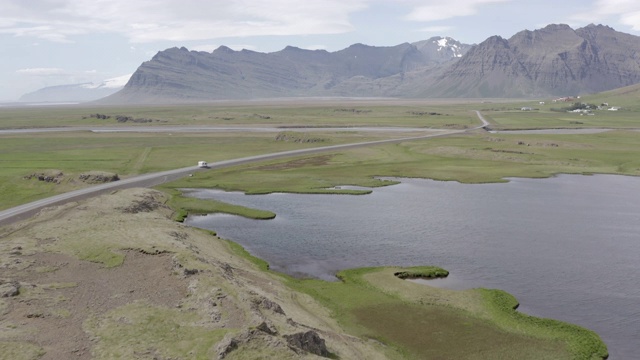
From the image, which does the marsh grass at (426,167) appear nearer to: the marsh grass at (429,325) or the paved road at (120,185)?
the paved road at (120,185)

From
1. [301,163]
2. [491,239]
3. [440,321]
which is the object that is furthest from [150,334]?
[301,163]

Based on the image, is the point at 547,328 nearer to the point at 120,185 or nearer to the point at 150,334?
the point at 150,334

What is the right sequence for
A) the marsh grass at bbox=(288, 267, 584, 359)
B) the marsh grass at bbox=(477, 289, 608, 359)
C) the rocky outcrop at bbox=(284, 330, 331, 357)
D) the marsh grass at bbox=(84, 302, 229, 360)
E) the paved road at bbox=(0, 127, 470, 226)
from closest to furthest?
the marsh grass at bbox=(84, 302, 229, 360) < the rocky outcrop at bbox=(284, 330, 331, 357) < the marsh grass at bbox=(477, 289, 608, 359) < the marsh grass at bbox=(288, 267, 584, 359) < the paved road at bbox=(0, 127, 470, 226)

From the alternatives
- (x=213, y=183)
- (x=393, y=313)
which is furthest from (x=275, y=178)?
(x=393, y=313)

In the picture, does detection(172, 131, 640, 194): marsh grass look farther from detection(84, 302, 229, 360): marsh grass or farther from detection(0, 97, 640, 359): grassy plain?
detection(84, 302, 229, 360): marsh grass

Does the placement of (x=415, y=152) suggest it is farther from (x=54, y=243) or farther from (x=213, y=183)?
(x=54, y=243)

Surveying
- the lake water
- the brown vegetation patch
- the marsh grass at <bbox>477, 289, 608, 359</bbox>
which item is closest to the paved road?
the brown vegetation patch

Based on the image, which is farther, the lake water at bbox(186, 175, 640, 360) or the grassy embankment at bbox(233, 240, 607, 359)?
the lake water at bbox(186, 175, 640, 360)

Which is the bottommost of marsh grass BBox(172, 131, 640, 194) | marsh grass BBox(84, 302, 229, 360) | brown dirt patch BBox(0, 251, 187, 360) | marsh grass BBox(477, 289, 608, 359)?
marsh grass BBox(477, 289, 608, 359)
